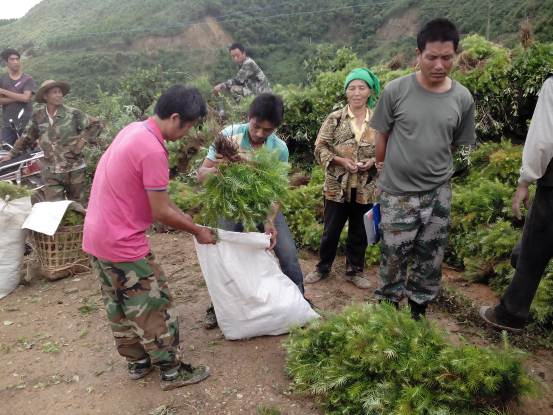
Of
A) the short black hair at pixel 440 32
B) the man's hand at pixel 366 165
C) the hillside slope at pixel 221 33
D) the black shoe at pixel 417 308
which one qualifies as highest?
the hillside slope at pixel 221 33

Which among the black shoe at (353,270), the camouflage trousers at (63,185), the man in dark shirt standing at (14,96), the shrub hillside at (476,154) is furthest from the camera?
the man in dark shirt standing at (14,96)

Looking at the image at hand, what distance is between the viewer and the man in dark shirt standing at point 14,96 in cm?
818

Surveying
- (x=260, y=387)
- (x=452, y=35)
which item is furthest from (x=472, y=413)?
(x=452, y=35)

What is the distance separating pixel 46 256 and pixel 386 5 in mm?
21794

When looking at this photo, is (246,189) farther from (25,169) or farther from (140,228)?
(25,169)

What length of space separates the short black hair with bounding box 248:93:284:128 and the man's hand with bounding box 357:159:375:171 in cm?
104

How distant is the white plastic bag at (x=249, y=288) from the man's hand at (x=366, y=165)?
1.13 m

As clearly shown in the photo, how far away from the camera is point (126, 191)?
269cm

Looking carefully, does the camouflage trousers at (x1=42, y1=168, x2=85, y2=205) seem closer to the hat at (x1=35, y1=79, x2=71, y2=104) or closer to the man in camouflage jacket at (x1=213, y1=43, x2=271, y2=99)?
the hat at (x1=35, y1=79, x2=71, y2=104)

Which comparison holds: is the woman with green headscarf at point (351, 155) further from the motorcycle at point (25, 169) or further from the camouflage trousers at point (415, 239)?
the motorcycle at point (25, 169)

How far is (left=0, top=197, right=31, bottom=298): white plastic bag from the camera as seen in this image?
4.75m

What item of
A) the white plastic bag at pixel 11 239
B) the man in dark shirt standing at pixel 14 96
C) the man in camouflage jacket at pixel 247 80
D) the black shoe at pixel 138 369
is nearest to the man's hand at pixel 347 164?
the black shoe at pixel 138 369

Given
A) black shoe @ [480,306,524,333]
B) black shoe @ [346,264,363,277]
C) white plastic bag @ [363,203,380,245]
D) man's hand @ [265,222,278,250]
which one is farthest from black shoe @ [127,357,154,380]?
black shoe @ [480,306,524,333]

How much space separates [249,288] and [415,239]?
1.20m
